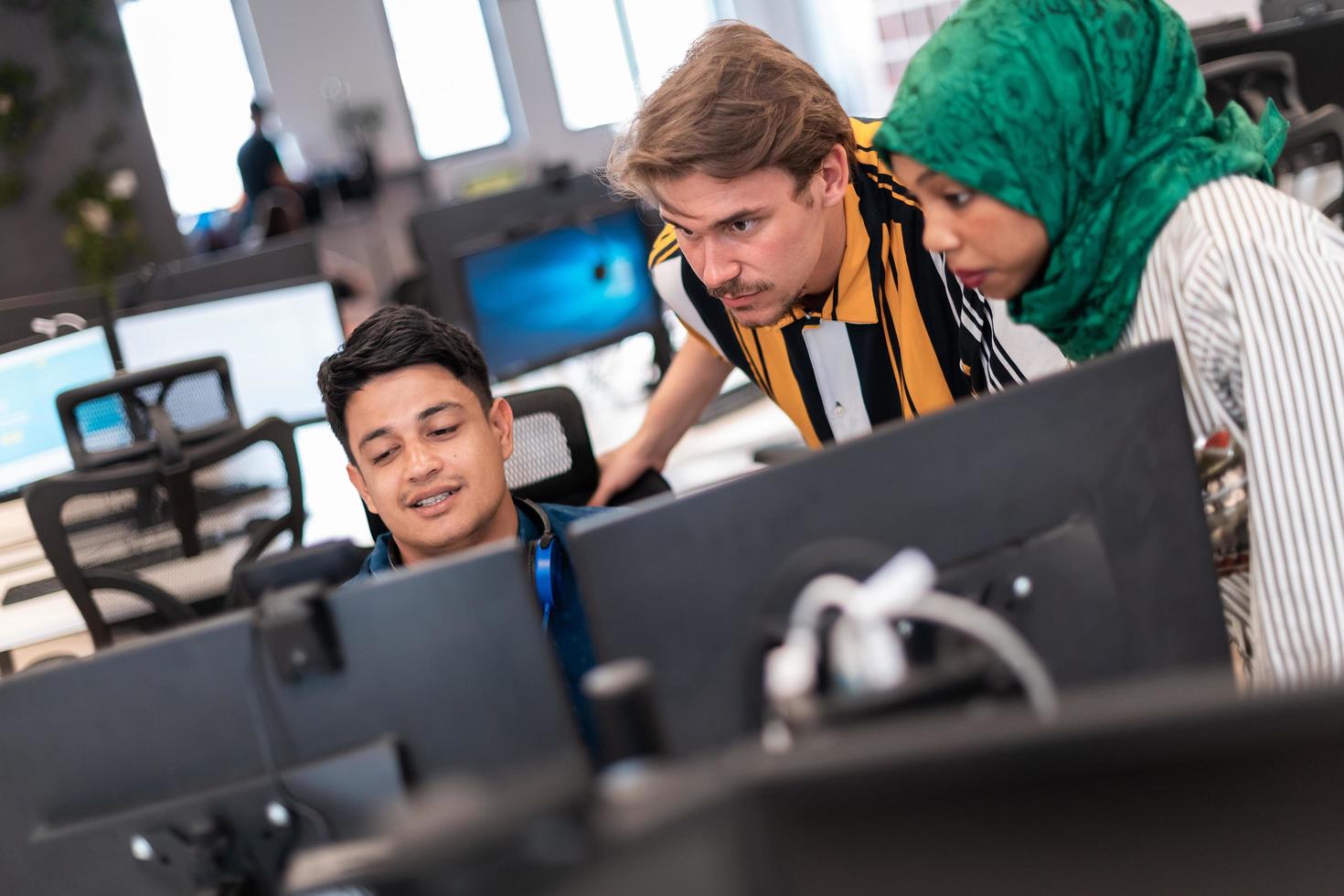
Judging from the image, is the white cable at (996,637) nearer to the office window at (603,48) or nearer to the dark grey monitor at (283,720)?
the dark grey monitor at (283,720)

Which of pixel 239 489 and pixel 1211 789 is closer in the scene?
pixel 1211 789

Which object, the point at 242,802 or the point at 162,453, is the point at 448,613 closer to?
the point at 242,802

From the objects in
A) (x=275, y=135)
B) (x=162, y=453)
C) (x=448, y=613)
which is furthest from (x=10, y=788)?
(x=275, y=135)

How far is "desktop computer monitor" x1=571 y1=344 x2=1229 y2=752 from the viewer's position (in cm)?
80

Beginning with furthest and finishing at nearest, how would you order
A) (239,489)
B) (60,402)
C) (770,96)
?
1. (239,489)
2. (60,402)
3. (770,96)

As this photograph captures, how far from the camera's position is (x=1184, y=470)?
895mm

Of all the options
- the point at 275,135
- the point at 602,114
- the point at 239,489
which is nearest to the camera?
the point at 239,489

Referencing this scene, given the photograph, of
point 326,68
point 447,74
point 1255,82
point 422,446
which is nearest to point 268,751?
point 422,446

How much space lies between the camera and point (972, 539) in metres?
0.83

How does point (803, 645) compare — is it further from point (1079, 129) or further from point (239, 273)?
point (239, 273)

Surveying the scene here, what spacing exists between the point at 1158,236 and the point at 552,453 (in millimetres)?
1084

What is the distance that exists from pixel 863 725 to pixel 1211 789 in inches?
6.5

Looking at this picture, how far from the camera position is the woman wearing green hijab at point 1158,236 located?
90 centimetres

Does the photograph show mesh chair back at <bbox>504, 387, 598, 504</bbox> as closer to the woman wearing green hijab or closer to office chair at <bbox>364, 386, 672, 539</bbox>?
office chair at <bbox>364, 386, 672, 539</bbox>
